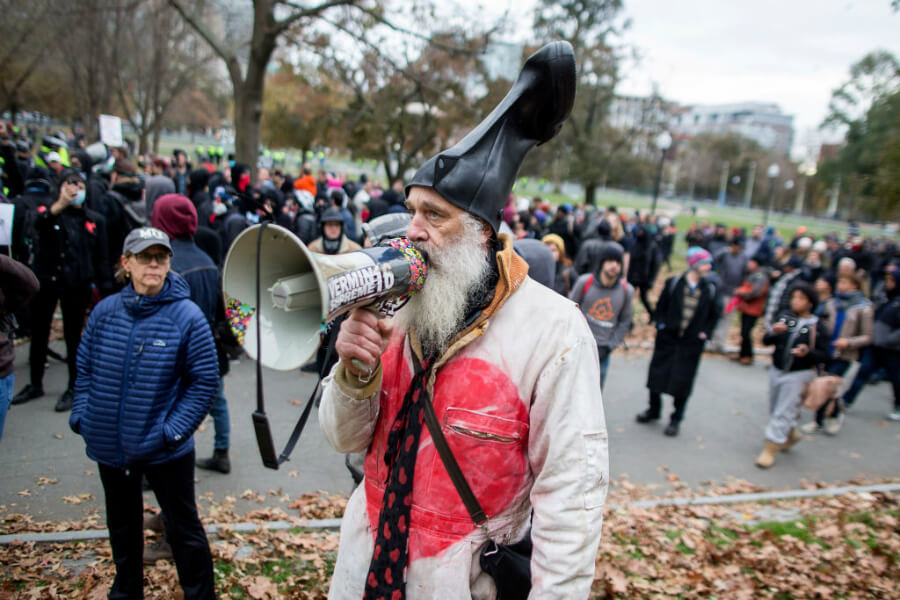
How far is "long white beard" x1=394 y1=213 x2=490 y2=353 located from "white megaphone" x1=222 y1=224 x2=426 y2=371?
290 millimetres

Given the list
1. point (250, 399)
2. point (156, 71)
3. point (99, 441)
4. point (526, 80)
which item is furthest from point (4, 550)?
point (156, 71)

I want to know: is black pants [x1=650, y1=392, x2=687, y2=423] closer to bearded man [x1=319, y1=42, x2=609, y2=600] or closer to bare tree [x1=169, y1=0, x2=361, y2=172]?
bearded man [x1=319, y1=42, x2=609, y2=600]

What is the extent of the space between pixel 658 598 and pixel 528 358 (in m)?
3.11

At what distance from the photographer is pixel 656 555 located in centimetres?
443

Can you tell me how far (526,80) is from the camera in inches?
73.6

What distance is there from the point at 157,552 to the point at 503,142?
3.62 meters

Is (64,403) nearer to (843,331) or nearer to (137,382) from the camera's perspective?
(137,382)

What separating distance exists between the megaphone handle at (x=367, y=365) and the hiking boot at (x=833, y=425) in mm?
8002

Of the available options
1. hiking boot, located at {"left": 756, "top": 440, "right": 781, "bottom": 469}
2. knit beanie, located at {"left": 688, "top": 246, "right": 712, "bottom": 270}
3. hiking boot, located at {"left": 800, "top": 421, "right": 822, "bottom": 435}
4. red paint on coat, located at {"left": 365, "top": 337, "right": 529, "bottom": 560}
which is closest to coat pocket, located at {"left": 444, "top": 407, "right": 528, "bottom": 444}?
red paint on coat, located at {"left": 365, "top": 337, "right": 529, "bottom": 560}

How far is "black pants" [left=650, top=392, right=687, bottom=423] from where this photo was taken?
6.95 metres

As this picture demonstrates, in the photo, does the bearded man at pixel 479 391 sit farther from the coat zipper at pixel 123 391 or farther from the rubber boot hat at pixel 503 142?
the coat zipper at pixel 123 391

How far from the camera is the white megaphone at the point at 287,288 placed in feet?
4.44

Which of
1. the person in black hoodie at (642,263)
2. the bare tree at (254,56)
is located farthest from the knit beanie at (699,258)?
the bare tree at (254,56)

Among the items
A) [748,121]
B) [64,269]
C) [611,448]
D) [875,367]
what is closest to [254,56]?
[64,269]
